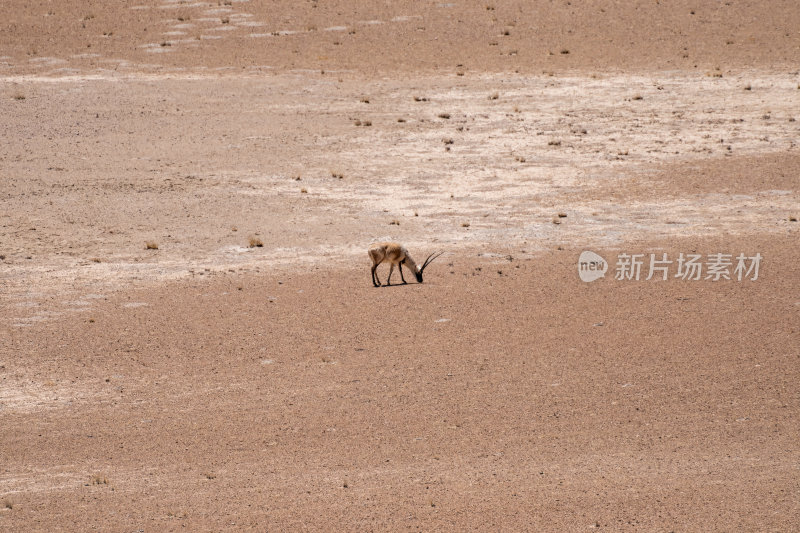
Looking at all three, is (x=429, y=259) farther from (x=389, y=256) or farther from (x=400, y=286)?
(x=389, y=256)

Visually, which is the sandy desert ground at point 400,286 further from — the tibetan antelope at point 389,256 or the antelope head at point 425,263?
the tibetan antelope at point 389,256

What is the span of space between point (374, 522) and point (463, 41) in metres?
31.3

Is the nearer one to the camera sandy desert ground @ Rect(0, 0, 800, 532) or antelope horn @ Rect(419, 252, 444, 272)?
sandy desert ground @ Rect(0, 0, 800, 532)

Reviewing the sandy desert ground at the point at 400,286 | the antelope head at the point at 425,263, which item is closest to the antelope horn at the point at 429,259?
the antelope head at the point at 425,263

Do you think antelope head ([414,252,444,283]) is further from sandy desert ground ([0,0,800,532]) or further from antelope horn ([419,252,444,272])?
sandy desert ground ([0,0,800,532])

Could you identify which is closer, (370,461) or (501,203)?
(370,461)

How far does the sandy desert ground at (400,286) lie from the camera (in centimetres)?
1019

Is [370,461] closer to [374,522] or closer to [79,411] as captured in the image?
[374,522]

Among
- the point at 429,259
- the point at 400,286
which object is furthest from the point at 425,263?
the point at 429,259

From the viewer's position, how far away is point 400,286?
17203mm

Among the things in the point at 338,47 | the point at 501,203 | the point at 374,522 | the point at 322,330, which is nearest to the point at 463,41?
the point at 338,47

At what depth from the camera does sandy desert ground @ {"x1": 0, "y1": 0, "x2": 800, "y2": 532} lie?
33.4 feet

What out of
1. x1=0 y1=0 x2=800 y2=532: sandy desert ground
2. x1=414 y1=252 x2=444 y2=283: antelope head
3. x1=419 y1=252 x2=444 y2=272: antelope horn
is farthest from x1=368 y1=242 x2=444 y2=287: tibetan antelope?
x1=0 y1=0 x2=800 y2=532: sandy desert ground

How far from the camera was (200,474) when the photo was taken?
10.6m
